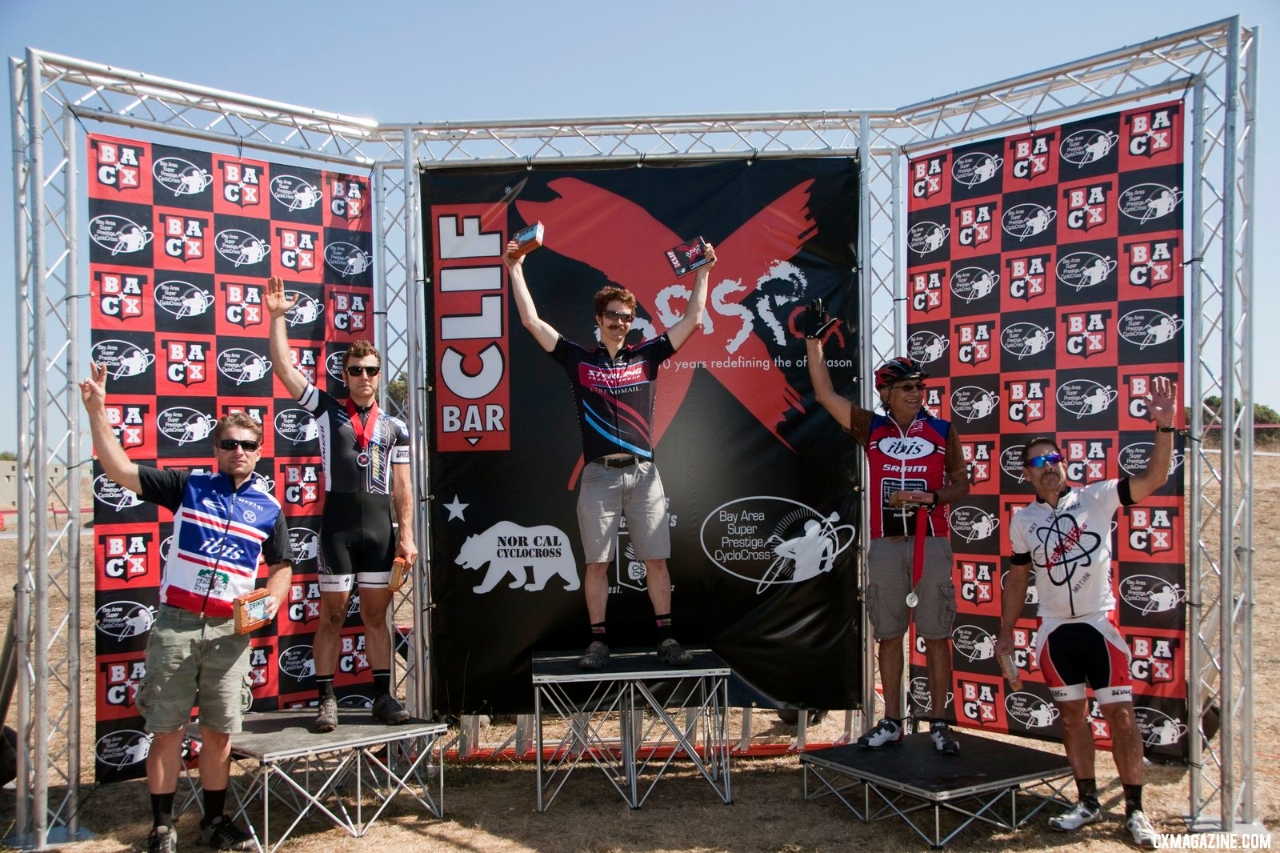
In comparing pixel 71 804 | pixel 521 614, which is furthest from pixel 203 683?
pixel 521 614

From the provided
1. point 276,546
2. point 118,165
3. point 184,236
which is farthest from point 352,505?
point 118,165

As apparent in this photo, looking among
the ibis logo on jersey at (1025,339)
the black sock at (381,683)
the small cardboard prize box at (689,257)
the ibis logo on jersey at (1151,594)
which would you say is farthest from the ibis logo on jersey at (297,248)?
the ibis logo on jersey at (1151,594)

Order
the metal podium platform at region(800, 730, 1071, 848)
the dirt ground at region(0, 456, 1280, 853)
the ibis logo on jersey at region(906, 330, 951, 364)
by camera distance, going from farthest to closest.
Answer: the ibis logo on jersey at region(906, 330, 951, 364) → the dirt ground at region(0, 456, 1280, 853) → the metal podium platform at region(800, 730, 1071, 848)

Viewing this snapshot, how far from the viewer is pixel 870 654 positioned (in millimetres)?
5383

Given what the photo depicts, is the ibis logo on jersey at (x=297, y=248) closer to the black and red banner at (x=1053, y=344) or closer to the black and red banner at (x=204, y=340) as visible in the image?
the black and red banner at (x=204, y=340)

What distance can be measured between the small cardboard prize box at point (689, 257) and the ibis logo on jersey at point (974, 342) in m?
1.66

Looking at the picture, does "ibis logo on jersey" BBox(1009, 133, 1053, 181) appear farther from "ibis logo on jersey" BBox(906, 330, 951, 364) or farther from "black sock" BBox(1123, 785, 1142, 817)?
"black sock" BBox(1123, 785, 1142, 817)

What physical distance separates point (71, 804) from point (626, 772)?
108 inches

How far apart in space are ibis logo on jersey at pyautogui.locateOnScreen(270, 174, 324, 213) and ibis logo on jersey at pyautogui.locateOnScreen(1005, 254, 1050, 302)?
4.05 metres

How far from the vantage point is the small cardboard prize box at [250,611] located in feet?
12.8

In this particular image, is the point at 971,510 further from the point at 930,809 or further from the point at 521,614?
the point at 521,614

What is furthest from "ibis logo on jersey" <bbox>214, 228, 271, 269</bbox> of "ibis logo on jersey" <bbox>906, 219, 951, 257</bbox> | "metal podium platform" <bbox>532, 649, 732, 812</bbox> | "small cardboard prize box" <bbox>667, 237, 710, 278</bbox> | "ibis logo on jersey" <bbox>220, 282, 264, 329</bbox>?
"ibis logo on jersey" <bbox>906, 219, 951, 257</bbox>

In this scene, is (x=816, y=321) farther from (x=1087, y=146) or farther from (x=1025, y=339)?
(x=1087, y=146)

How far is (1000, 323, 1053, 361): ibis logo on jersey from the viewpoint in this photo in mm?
5180
